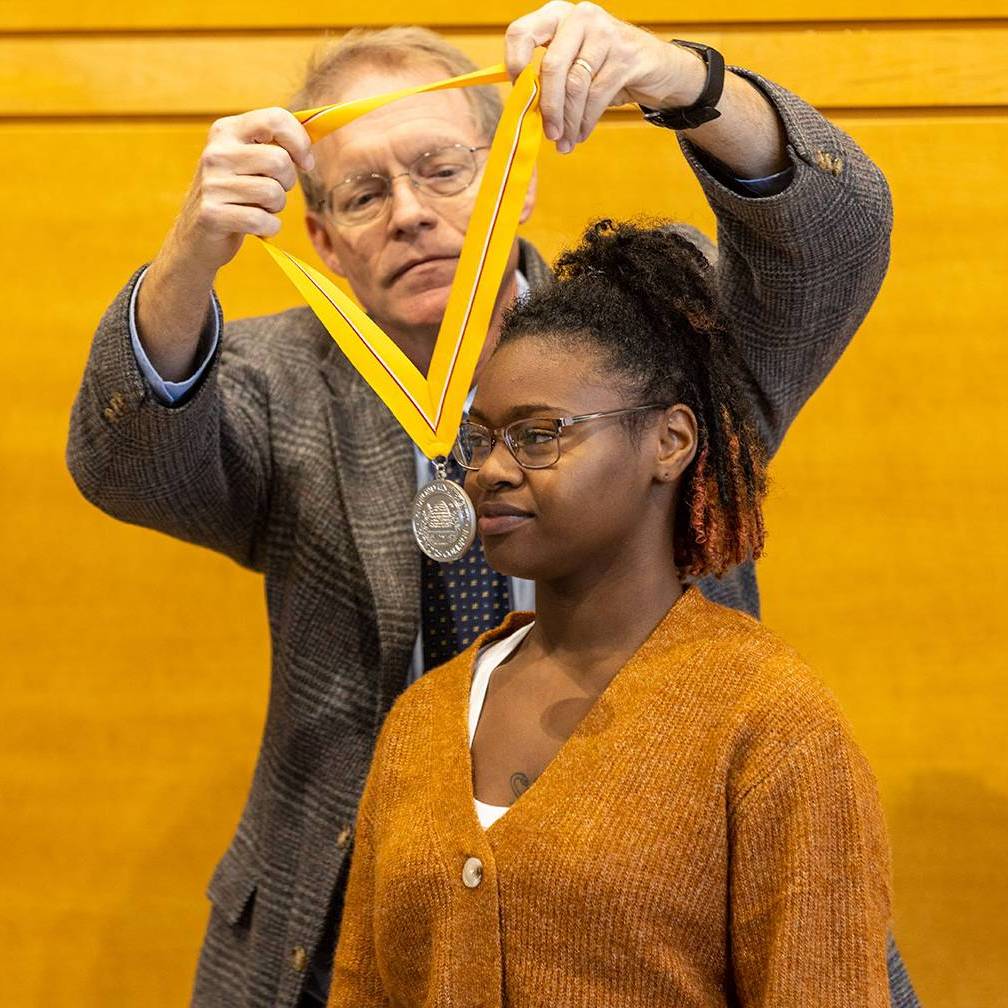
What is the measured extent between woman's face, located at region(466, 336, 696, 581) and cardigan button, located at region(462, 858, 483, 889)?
202 mm

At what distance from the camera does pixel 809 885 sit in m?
0.93

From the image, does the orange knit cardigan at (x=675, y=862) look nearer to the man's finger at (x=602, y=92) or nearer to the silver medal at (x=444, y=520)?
the silver medal at (x=444, y=520)

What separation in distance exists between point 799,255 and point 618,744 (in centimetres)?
43

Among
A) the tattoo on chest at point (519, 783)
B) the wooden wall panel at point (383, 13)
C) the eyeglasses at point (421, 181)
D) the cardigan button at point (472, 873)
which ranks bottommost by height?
the cardigan button at point (472, 873)

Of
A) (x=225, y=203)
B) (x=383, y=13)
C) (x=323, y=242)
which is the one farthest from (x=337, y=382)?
(x=383, y=13)

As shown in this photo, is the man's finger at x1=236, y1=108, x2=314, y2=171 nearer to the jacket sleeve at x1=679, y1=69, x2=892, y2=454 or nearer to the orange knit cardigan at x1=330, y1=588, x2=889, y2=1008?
the jacket sleeve at x1=679, y1=69, x2=892, y2=454

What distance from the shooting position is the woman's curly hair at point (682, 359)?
3.62 ft

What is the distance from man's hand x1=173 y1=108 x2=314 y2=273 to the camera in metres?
1.16

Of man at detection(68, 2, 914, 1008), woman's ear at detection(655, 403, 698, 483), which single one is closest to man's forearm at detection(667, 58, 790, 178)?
man at detection(68, 2, 914, 1008)

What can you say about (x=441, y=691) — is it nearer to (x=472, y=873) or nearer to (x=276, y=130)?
(x=472, y=873)

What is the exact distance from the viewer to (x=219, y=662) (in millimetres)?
2057

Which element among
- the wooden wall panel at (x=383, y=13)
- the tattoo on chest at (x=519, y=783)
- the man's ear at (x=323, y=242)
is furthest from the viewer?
the wooden wall panel at (x=383, y=13)

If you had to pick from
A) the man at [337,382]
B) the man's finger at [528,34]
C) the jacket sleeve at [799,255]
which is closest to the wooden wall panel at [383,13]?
the man at [337,382]

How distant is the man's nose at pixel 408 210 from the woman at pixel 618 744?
257 millimetres
